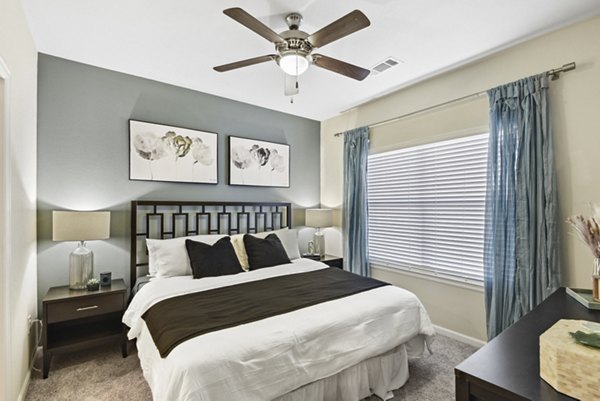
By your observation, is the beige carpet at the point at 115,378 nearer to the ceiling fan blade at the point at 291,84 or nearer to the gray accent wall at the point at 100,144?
the gray accent wall at the point at 100,144

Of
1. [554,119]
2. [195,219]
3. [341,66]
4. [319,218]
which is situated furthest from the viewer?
[319,218]

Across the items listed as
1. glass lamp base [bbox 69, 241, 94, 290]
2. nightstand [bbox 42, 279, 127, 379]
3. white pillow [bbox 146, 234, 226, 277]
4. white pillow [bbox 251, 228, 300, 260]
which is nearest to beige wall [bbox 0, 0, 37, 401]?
nightstand [bbox 42, 279, 127, 379]

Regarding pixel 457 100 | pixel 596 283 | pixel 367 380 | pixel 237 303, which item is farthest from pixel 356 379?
pixel 457 100

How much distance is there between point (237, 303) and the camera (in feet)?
6.93

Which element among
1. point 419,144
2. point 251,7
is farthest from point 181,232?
point 419,144

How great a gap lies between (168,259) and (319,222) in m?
2.13

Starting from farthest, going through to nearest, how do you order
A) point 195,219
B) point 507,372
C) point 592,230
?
point 195,219 < point 592,230 < point 507,372

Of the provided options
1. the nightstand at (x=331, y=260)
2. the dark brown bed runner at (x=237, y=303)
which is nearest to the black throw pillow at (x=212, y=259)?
the dark brown bed runner at (x=237, y=303)

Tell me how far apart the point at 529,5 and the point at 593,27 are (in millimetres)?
626

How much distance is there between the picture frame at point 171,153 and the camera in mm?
3227

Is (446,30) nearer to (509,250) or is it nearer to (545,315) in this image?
(509,250)

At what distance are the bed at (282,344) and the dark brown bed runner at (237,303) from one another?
0.06 ft

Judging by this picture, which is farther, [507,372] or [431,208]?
[431,208]

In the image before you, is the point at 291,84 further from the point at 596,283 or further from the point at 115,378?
the point at 115,378
